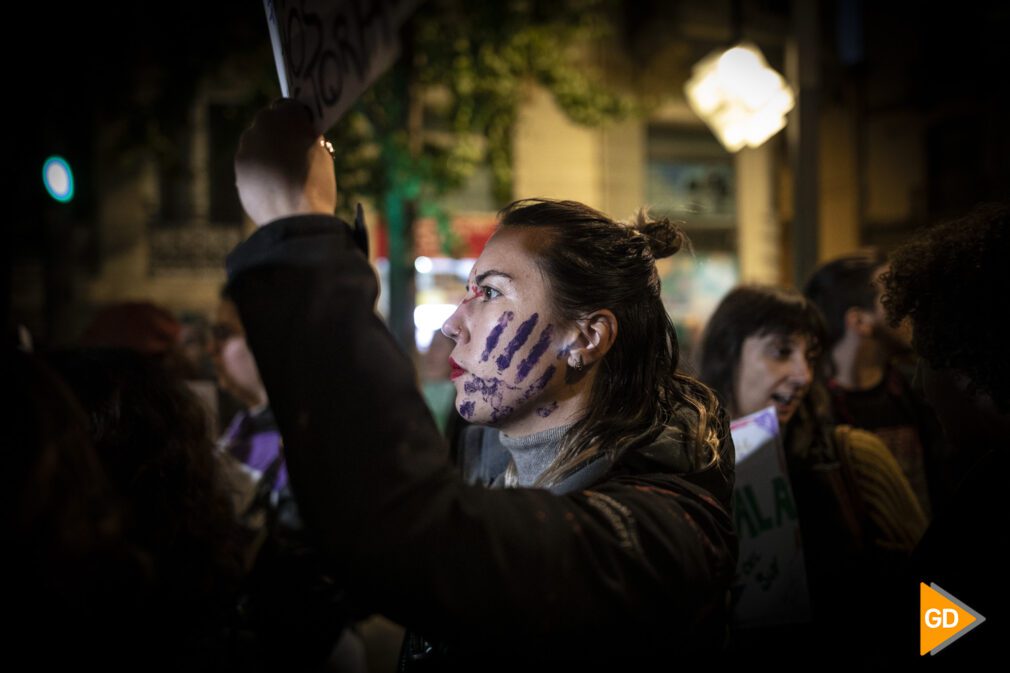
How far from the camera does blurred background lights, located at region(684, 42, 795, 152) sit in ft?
18.4

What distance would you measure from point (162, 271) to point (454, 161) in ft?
24.7

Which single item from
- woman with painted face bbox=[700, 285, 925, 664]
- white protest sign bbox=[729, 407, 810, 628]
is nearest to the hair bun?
white protest sign bbox=[729, 407, 810, 628]

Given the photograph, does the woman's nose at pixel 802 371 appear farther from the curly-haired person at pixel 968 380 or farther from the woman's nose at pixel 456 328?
the woman's nose at pixel 456 328

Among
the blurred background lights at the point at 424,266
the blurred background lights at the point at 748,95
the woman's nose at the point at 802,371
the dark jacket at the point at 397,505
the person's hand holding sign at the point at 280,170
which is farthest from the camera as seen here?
the blurred background lights at the point at 424,266

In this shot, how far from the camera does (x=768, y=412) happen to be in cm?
233

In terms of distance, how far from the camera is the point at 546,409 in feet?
5.10

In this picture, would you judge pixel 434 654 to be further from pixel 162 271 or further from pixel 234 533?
pixel 162 271

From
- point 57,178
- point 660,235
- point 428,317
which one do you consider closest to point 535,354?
point 660,235

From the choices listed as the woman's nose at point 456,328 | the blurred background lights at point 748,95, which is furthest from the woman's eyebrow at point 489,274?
the blurred background lights at point 748,95

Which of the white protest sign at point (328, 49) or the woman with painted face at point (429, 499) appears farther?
the white protest sign at point (328, 49)

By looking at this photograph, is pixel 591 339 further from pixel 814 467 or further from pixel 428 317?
pixel 428 317

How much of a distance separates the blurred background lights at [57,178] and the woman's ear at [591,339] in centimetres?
378

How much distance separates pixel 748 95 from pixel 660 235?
4.48m

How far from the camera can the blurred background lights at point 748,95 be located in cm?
560
